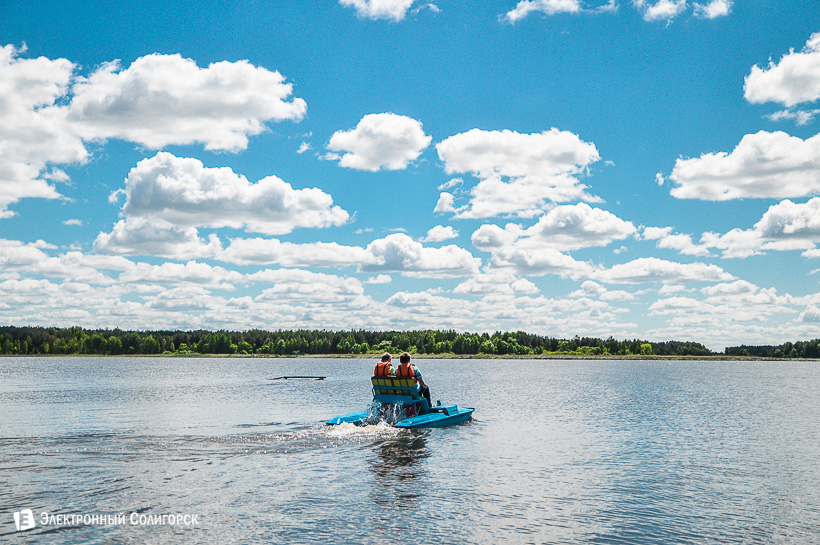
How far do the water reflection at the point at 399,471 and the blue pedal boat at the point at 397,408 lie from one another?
1633 millimetres

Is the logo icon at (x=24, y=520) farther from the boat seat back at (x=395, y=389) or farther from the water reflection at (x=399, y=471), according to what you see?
the boat seat back at (x=395, y=389)

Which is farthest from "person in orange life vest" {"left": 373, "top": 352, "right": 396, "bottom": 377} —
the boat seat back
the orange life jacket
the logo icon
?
the logo icon

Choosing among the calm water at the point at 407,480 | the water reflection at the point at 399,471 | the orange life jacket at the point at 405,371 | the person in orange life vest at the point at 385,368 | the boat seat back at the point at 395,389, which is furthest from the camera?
the boat seat back at the point at 395,389

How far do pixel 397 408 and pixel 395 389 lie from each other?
1.35 m

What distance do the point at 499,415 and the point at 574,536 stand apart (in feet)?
92.4

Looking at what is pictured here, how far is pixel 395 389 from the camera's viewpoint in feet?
103

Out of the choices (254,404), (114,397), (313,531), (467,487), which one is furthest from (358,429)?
(114,397)

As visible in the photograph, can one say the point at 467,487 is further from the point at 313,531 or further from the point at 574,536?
the point at 313,531

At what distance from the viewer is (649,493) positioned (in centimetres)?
1998

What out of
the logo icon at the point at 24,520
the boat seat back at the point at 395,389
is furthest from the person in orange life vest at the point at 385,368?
the logo icon at the point at 24,520

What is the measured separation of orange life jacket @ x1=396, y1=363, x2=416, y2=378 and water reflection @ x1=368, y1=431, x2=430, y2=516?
290 cm

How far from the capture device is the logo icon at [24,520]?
14.3 meters

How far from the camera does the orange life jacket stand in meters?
30.3

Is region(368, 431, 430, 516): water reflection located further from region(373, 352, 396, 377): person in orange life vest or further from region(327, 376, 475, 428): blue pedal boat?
region(373, 352, 396, 377): person in orange life vest
